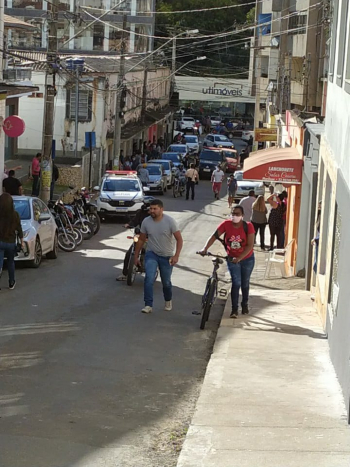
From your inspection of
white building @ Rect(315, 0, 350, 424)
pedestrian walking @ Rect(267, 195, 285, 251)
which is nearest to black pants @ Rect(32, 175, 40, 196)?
pedestrian walking @ Rect(267, 195, 285, 251)

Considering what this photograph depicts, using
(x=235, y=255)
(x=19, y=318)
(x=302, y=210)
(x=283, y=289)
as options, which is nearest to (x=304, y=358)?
(x=235, y=255)

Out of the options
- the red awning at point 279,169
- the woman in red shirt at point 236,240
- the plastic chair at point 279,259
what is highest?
the red awning at point 279,169

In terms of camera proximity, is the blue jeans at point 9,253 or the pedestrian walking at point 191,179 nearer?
the blue jeans at point 9,253

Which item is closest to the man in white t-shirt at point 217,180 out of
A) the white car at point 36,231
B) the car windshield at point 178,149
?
the car windshield at point 178,149

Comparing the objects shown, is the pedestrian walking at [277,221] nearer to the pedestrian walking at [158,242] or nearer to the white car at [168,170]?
the pedestrian walking at [158,242]

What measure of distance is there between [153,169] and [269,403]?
3594 centimetres

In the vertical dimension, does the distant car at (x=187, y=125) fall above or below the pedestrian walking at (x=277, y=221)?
above

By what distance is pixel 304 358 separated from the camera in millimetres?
11805

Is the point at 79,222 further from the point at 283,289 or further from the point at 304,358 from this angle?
the point at 304,358

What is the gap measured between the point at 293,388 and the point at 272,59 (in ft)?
171

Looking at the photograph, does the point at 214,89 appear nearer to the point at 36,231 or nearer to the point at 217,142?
the point at 217,142

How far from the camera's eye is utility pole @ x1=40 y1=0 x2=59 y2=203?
27781 millimetres

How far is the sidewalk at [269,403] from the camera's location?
799cm

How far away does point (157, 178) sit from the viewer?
44.6 metres
